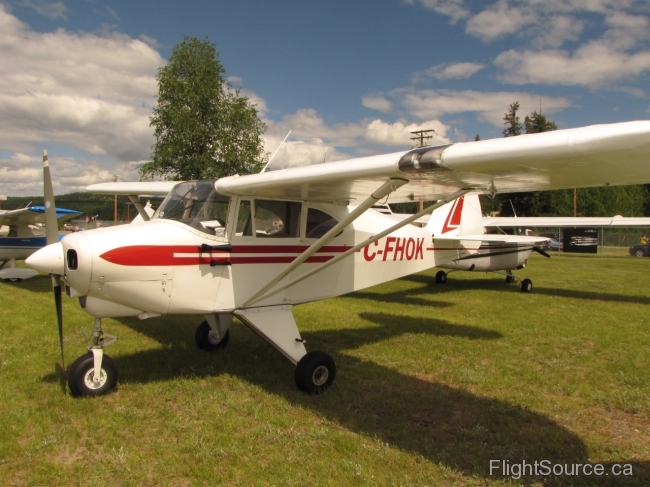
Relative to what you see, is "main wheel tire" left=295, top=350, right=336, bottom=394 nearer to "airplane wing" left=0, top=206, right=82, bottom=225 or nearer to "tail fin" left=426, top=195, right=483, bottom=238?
"tail fin" left=426, top=195, right=483, bottom=238

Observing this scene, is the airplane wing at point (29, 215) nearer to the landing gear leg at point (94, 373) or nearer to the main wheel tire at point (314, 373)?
the landing gear leg at point (94, 373)

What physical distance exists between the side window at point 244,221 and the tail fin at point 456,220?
18.2 ft

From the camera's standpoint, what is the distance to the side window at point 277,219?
5180mm

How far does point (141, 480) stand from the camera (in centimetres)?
321

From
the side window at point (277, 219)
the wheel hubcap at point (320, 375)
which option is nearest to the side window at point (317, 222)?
the side window at point (277, 219)

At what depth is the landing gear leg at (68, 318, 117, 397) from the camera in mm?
4500

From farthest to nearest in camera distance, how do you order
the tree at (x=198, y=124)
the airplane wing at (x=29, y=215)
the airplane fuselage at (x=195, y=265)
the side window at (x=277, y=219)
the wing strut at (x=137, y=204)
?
1. the tree at (x=198, y=124)
2. the airplane wing at (x=29, y=215)
3. the wing strut at (x=137, y=204)
4. the side window at (x=277, y=219)
5. the airplane fuselage at (x=195, y=265)

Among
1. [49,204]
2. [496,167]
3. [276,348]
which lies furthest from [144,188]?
[496,167]

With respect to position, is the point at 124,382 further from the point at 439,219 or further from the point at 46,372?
the point at 439,219

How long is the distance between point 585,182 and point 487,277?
13.0 m

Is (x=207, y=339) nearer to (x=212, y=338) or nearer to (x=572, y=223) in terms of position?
(x=212, y=338)

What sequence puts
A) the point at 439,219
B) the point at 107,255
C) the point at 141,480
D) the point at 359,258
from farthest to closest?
the point at 439,219, the point at 359,258, the point at 107,255, the point at 141,480

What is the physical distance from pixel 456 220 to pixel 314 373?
22.7 feet

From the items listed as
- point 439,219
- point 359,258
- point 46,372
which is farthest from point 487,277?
point 46,372
